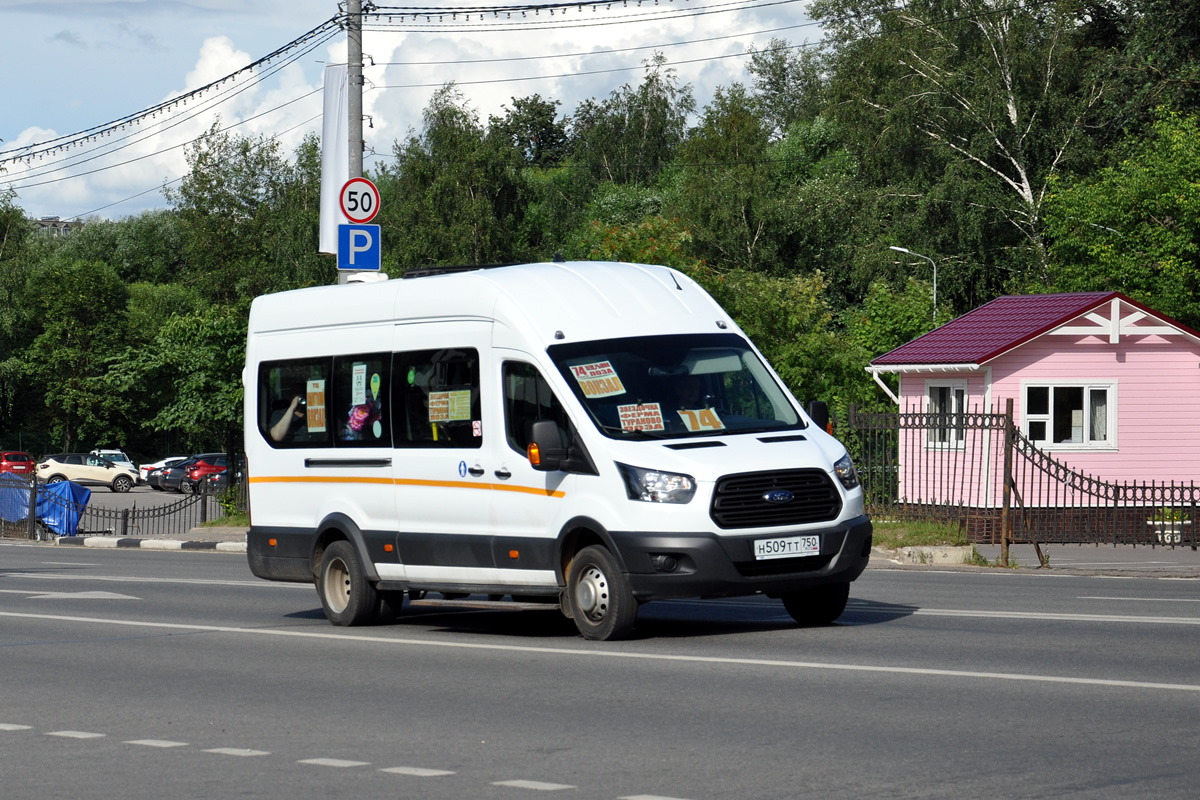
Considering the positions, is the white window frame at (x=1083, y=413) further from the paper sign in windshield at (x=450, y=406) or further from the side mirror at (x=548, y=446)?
the side mirror at (x=548, y=446)

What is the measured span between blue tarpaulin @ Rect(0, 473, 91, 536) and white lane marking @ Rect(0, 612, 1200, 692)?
2022 cm

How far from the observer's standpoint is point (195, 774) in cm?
741

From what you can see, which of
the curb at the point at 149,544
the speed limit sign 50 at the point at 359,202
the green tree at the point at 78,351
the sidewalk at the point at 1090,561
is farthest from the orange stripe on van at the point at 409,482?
the green tree at the point at 78,351

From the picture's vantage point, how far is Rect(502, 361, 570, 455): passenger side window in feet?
40.7

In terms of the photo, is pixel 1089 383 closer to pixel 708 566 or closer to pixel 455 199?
pixel 708 566

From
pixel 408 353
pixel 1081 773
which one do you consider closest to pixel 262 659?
pixel 408 353

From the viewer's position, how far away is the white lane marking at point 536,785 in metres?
6.85

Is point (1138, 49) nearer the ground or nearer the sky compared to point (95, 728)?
nearer the sky

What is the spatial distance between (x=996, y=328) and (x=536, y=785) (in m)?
27.1

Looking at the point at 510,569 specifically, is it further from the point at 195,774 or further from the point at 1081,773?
the point at 1081,773

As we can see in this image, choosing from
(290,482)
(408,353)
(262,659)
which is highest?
(408,353)

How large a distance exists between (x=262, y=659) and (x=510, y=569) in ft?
6.25

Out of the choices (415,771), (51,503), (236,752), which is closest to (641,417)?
(236,752)

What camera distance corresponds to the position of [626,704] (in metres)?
9.14
